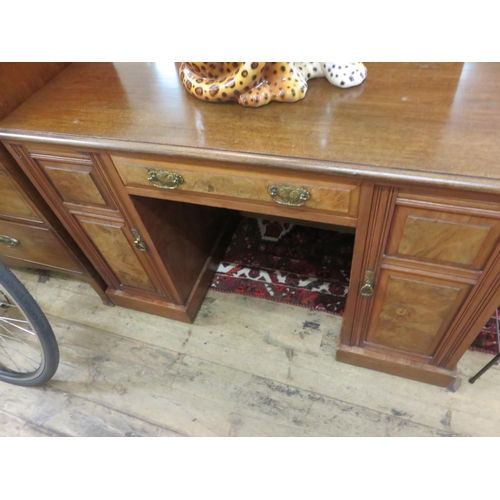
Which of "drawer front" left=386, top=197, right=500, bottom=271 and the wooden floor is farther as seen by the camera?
the wooden floor

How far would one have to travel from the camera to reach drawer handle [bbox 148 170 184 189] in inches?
34.0

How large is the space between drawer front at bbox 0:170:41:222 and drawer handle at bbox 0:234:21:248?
15 cm

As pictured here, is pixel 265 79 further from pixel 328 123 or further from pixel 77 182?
pixel 77 182

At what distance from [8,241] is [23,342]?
0.41m

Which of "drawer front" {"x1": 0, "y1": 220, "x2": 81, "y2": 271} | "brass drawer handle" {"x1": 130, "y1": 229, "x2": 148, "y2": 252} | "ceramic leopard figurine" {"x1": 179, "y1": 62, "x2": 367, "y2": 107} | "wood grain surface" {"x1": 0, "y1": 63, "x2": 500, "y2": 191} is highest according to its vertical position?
"ceramic leopard figurine" {"x1": 179, "y1": 62, "x2": 367, "y2": 107}

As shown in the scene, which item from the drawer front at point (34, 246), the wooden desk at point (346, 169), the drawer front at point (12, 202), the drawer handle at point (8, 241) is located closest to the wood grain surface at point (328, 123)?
the wooden desk at point (346, 169)

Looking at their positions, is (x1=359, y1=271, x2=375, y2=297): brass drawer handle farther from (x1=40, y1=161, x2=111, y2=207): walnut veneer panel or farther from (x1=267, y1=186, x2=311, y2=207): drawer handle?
(x1=40, y1=161, x2=111, y2=207): walnut veneer panel

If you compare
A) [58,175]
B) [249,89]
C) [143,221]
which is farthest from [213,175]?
[58,175]

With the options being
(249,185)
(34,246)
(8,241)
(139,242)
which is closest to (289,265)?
(139,242)

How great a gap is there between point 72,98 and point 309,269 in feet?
3.29

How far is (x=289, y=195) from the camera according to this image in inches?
31.0

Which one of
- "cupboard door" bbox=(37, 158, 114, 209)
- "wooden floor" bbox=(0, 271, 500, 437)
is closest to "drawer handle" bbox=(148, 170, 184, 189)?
"cupboard door" bbox=(37, 158, 114, 209)

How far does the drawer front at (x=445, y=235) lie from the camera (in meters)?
0.70
